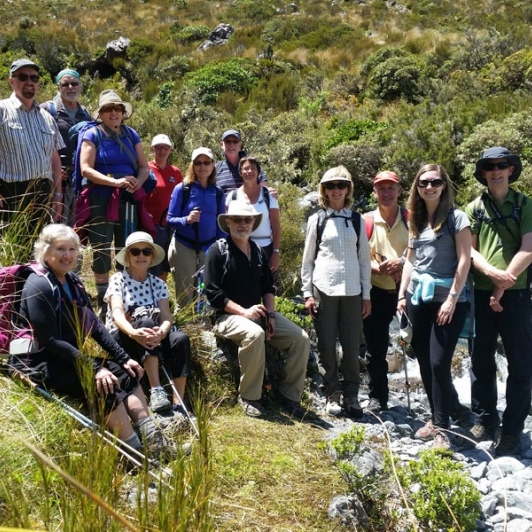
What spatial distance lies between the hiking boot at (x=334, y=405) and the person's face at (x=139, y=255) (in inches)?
79.5

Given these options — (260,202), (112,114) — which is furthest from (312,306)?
(112,114)

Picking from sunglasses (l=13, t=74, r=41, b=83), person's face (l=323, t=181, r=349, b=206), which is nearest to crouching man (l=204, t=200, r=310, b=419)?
person's face (l=323, t=181, r=349, b=206)

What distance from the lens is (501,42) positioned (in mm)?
17766

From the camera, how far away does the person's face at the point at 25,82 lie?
15.4ft

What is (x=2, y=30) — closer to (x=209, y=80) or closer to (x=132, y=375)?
(x=209, y=80)

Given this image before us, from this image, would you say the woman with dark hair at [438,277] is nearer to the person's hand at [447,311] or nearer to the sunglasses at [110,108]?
the person's hand at [447,311]

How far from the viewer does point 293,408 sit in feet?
16.4

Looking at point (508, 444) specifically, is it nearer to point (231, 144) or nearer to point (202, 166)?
point (202, 166)

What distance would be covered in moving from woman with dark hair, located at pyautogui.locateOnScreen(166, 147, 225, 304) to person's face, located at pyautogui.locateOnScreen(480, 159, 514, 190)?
2418mm

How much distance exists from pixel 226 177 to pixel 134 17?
33553 mm

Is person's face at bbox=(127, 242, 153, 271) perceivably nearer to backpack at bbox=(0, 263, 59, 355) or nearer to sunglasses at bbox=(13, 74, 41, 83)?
backpack at bbox=(0, 263, 59, 355)

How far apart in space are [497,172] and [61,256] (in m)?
3.13

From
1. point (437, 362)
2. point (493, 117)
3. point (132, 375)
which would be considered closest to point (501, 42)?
point (493, 117)

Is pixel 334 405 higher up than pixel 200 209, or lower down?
lower down
